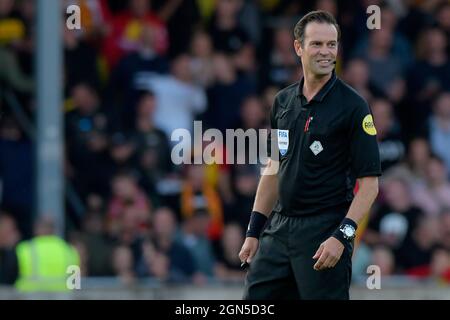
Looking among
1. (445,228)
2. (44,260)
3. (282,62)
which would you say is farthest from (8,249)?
(445,228)

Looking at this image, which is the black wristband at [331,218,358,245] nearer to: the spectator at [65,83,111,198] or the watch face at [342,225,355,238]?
the watch face at [342,225,355,238]

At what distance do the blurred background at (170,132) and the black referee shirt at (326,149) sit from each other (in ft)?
14.0

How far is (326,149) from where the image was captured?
6820mm

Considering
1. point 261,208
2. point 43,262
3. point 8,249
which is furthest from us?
point 8,249

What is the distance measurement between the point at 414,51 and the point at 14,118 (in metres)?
4.25

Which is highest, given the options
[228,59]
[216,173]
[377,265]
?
[228,59]

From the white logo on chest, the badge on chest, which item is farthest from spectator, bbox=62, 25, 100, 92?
the white logo on chest

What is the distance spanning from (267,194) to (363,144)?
0.69m

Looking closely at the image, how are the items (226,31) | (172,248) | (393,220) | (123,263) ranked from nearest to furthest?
(123,263), (172,248), (393,220), (226,31)

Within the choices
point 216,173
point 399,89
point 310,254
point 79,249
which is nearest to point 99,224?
point 79,249

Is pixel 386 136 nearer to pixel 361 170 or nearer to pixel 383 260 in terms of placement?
pixel 383 260

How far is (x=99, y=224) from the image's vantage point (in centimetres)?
1241

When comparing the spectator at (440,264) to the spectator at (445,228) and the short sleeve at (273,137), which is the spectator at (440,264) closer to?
the spectator at (445,228)

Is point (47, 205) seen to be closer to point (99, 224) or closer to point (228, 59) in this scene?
point (99, 224)
